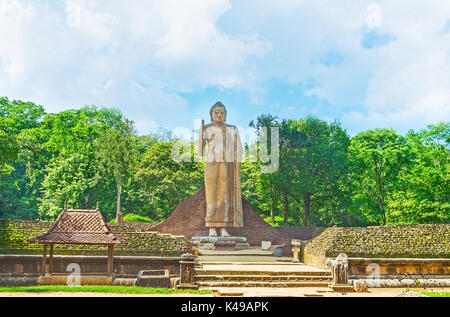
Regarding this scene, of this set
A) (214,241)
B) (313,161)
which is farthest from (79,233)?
(313,161)

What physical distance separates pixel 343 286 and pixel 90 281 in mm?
9062

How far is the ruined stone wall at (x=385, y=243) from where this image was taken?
18.9 m

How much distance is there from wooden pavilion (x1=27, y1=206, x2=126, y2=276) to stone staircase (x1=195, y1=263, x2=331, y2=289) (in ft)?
11.5

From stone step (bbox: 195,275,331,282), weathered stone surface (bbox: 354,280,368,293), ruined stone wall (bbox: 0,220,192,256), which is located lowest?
weathered stone surface (bbox: 354,280,368,293)

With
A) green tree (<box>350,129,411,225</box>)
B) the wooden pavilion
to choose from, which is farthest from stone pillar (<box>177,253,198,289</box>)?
green tree (<box>350,129,411,225</box>)

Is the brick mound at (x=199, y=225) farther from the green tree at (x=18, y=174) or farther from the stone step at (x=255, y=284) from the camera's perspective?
the green tree at (x=18, y=174)

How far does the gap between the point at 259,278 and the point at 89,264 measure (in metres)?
6.72

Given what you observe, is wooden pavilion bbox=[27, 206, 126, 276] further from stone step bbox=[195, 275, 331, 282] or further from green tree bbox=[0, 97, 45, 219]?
green tree bbox=[0, 97, 45, 219]

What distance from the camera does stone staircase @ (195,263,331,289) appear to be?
1648cm

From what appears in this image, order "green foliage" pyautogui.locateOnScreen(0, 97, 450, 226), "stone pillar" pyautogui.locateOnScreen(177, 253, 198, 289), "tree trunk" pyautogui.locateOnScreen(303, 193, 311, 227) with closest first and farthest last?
"stone pillar" pyautogui.locateOnScreen(177, 253, 198, 289), "green foliage" pyautogui.locateOnScreen(0, 97, 450, 226), "tree trunk" pyautogui.locateOnScreen(303, 193, 311, 227)

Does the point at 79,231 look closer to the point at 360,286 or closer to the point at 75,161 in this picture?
the point at 360,286

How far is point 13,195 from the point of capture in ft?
135
